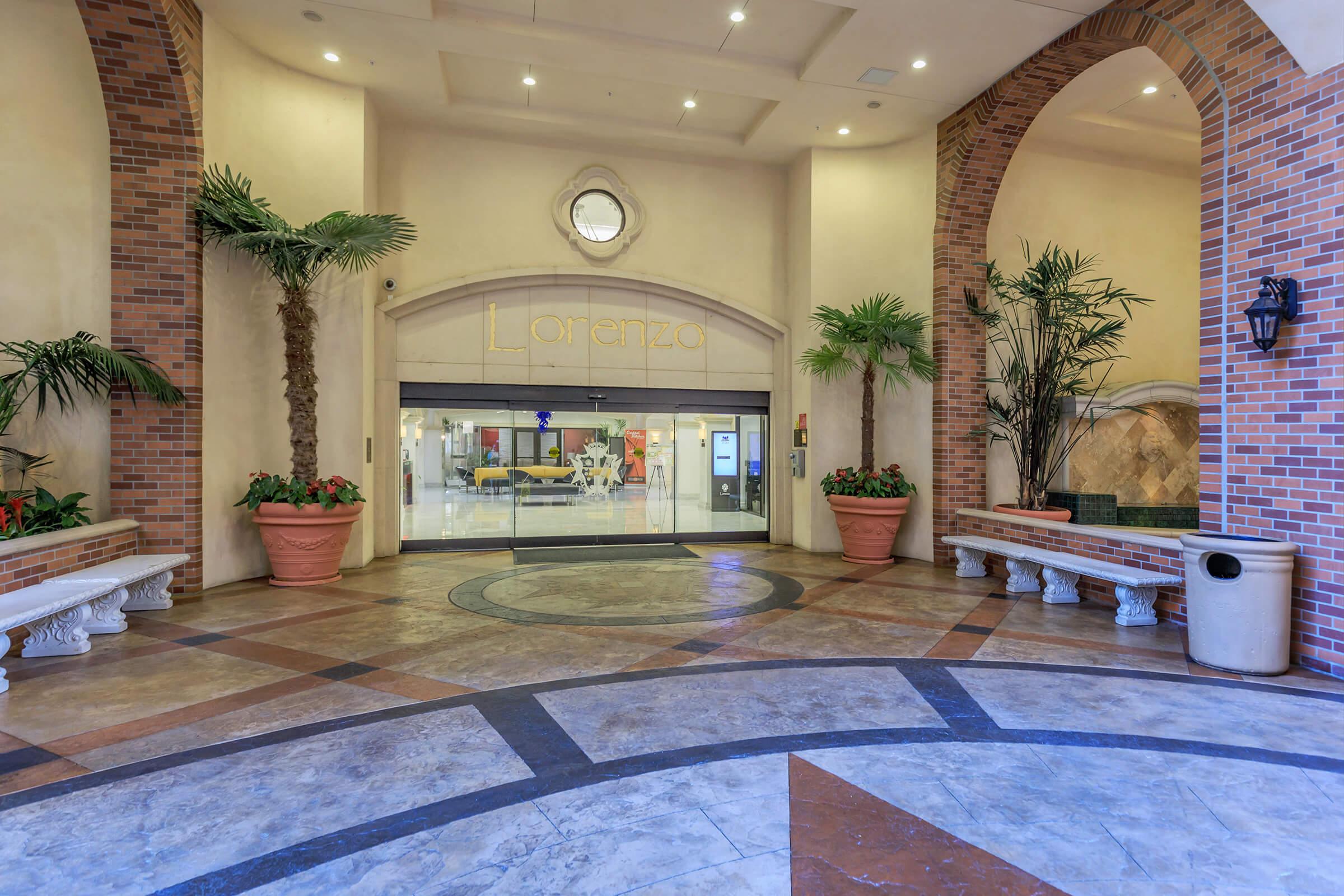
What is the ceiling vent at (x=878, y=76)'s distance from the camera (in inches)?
257

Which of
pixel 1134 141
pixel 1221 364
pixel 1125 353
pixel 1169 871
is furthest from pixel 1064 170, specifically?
pixel 1169 871

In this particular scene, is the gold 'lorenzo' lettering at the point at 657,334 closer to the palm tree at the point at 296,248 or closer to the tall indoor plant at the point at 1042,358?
the palm tree at the point at 296,248

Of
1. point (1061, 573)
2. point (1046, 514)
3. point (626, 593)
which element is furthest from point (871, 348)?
point (626, 593)

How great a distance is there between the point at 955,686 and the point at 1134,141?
7516 millimetres

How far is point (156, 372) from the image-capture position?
551cm

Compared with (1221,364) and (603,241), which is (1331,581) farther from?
(603,241)

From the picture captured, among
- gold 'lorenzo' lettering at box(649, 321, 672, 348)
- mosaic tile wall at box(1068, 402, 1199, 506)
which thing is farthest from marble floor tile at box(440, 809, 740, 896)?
mosaic tile wall at box(1068, 402, 1199, 506)

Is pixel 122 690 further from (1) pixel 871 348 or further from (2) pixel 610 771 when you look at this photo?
(1) pixel 871 348

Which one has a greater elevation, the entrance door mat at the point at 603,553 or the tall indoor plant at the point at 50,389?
the tall indoor plant at the point at 50,389

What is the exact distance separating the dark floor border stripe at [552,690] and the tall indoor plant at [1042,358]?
328 centimetres

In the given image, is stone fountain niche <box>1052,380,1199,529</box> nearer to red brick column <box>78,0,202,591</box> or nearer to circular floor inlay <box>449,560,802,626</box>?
circular floor inlay <box>449,560,802,626</box>

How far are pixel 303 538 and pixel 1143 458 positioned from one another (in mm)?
8975

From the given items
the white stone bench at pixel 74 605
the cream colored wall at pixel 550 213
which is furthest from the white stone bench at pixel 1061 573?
the white stone bench at pixel 74 605

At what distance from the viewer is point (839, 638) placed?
464 cm
